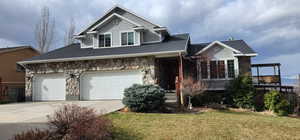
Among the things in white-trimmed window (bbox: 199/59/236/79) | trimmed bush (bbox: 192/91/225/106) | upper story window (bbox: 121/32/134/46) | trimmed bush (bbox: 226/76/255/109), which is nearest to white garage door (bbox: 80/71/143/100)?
upper story window (bbox: 121/32/134/46)

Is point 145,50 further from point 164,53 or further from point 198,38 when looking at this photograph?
point 198,38

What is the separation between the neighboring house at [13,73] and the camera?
1795cm

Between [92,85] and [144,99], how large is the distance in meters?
6.61

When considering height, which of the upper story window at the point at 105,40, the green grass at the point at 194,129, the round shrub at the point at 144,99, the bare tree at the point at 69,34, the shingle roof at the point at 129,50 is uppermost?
the bare tree at the point at 69,34

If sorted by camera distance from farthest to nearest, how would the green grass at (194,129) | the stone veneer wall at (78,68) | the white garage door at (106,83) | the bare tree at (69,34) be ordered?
the bare tree at (69,34) < the white garage door at (106,83) < the stone veneer wall at (78,68) < the green grass at (194,129)

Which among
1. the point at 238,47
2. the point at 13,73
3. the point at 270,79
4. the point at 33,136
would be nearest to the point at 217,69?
the point at 238,47

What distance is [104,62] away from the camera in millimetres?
14359

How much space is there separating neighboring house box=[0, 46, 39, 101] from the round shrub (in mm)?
13438

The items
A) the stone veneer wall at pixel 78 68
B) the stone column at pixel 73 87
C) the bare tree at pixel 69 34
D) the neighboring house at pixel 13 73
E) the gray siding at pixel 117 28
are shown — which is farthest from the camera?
the bare tree at pixel 69 34

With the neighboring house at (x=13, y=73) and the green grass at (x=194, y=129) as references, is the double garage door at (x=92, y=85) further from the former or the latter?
the green grass at (x=194, y=129)

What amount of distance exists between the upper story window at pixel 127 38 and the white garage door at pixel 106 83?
3.00m

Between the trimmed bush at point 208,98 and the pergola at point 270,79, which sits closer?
the trimmed bush at point 208,98

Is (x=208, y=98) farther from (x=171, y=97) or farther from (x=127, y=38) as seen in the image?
(x=127, y=38)

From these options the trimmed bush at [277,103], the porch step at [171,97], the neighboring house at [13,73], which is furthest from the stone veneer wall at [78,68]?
the trimmed bush at [277,103]
